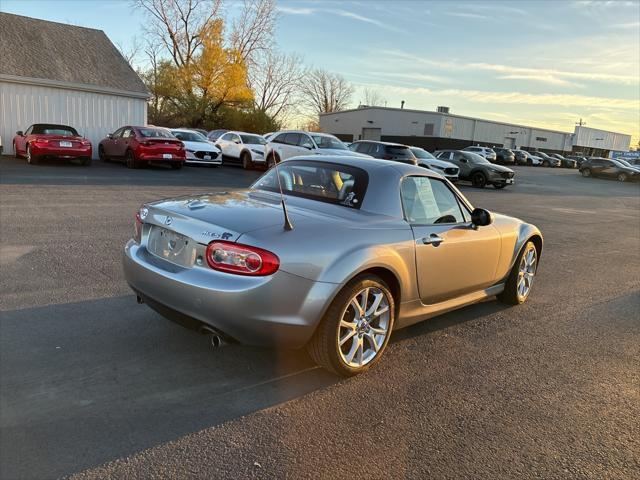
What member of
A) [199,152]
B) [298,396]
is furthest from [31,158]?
[298,396]

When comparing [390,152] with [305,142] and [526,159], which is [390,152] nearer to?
[305,142]

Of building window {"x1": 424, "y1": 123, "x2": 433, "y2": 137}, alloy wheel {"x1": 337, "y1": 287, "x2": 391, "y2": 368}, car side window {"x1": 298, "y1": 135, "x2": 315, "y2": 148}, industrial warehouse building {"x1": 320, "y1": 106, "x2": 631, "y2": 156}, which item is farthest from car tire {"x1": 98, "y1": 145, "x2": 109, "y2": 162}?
building window {"x1": 424, "y1": 123, "x2": 433, "y2": 137}

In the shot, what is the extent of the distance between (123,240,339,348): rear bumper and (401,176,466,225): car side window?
1210mm

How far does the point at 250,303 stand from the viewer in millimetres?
3102

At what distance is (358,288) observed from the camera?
11.4 feet

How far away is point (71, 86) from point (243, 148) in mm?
7352

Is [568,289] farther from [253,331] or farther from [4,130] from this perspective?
[4,130]

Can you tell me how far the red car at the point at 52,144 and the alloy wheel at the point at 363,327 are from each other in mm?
16230

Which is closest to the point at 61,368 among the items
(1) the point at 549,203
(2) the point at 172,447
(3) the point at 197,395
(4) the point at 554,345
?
(3) the point at 197,395

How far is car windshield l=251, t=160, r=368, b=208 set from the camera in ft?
13.4

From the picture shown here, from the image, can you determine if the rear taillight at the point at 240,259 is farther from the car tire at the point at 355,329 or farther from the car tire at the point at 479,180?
the car tire at the point at 479,180

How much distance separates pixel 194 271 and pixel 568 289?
5.15 metres

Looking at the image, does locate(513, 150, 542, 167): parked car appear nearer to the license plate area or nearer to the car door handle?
the car door handle

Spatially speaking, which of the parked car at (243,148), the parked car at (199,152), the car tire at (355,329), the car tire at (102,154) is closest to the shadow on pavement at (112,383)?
the car tire at (355,329)
